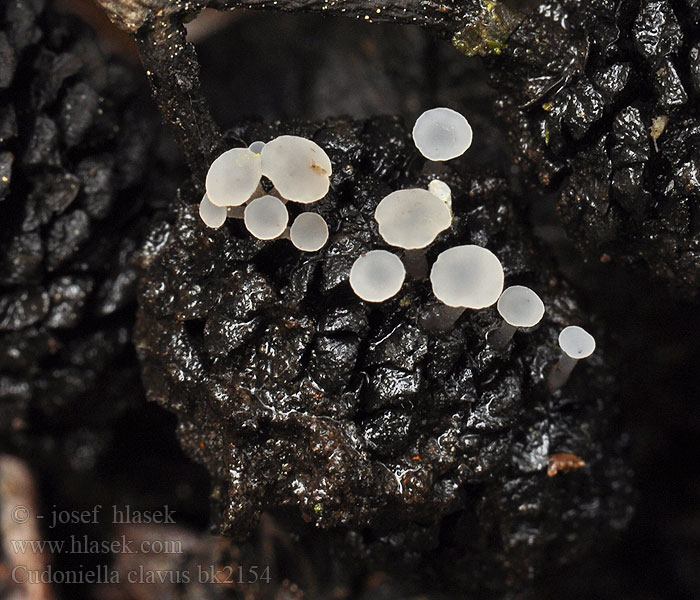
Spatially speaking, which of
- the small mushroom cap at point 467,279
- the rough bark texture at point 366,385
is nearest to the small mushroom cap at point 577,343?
the rough bark texture at point 366,385

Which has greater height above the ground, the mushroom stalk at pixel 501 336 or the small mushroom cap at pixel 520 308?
the small mushroom cap at pixel 520 308

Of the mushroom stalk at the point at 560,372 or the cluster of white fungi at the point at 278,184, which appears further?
the mushroom stalk at the point at 560,372

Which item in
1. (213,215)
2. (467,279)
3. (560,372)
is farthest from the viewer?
(560,372)

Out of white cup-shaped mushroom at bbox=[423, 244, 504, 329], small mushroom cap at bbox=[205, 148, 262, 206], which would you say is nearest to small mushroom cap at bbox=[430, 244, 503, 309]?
white cup-shaped mushroom at bbox=[423, 244, 504, 329]

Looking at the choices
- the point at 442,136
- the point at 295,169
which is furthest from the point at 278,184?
the point at 442,136

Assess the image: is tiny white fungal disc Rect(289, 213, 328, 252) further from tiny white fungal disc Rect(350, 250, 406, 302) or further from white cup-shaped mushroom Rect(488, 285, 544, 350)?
white cup-shaped mushroom Rect(488, 285, 544, 350)

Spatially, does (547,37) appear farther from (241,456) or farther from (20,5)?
(20,5)

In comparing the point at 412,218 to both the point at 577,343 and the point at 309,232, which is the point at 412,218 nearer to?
the point at 309,232

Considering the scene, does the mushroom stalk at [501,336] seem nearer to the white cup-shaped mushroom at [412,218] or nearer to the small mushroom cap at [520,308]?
the small mushroom cap at [520,308]
